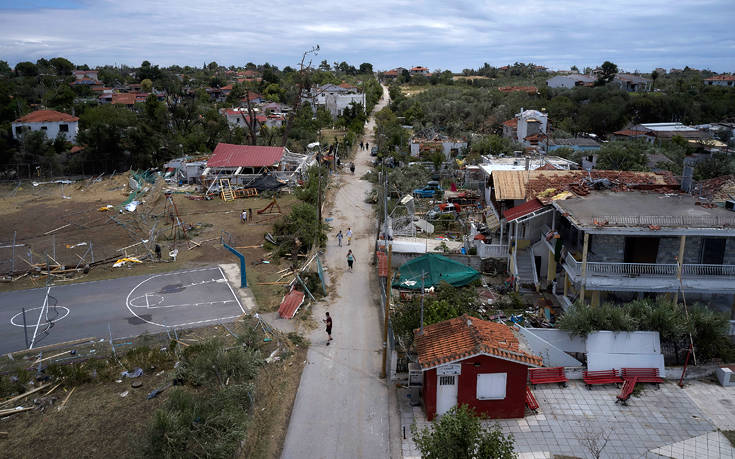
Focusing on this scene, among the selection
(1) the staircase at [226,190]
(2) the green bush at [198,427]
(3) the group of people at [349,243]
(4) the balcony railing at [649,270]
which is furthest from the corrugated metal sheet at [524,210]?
(1) the staircase at [226,190]

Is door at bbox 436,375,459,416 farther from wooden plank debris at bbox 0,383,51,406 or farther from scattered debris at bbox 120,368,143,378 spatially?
wooden plank debris at bbox 0,383,51,406

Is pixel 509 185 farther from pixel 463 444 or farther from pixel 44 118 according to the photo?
pixel 44 118

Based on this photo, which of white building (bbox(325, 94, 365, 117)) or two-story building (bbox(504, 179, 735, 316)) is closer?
two-story building (bbox(504, 179, 735, 316))

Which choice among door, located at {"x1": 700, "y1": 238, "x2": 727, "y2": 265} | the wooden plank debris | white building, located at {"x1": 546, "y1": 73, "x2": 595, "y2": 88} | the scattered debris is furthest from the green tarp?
white building, located at {"x1": 546, "y1": 73, "x2": 595, "y2": 88}

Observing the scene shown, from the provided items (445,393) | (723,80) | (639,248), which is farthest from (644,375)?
(723,80)

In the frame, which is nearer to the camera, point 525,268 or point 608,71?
point 525,268

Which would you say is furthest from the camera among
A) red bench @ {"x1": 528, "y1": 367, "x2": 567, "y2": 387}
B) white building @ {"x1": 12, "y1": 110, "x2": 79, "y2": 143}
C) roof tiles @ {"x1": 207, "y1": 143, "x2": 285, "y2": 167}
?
white building @ {"x1": 12, "y1": 110, "x2": 79, "y2": 143}

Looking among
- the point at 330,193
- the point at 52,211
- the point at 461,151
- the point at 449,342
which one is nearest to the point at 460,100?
the point at 461,151

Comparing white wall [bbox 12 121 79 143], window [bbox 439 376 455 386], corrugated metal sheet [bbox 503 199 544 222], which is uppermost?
white wall [bbox 12 121 79 143]
